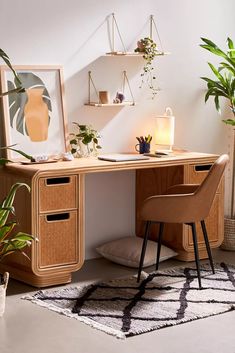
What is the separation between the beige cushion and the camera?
18.0 ft

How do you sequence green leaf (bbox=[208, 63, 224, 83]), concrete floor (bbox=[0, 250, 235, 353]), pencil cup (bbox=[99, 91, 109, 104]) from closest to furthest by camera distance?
concrete floor (bbox=[0, 250, 235, 353]) → pencil cup (bbox=[99, 91, 109, 104]) → green leaf (bbox=[208, 63, 224, 83])

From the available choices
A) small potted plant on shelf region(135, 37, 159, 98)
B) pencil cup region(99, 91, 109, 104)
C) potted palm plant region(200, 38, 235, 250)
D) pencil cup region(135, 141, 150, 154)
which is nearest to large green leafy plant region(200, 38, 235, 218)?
potted palm plant region(200, 38, 235, 250)

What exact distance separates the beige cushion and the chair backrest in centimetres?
63

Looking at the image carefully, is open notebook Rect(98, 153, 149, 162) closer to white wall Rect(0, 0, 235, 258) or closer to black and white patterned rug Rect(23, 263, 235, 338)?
white wall Rect(0, 0, 235, 258)

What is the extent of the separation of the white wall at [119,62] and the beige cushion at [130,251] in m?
0.17

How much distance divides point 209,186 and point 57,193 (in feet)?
3.07

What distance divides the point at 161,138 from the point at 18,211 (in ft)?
4.61

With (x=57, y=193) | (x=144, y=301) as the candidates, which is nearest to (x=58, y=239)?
(x=57, y=193)

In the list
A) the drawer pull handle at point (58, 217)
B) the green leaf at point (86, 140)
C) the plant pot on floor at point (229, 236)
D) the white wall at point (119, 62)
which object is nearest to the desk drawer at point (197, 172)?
the white wall at point (119, 62)

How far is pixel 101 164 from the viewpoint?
5133 mm

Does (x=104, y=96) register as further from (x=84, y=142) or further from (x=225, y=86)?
(x=225, y=86)

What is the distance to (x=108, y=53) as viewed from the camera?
5.59 m

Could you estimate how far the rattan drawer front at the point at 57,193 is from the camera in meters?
4.86

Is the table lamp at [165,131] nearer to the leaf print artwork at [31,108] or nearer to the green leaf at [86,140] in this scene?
the green leaf at [86,140]
